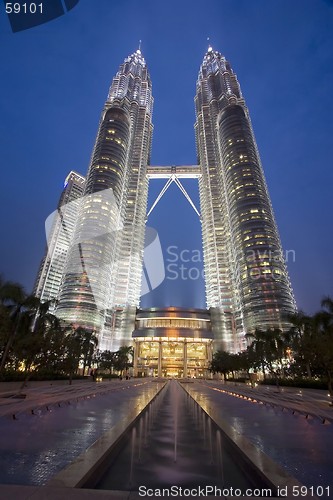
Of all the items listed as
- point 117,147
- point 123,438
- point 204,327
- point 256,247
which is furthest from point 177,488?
point 117,147

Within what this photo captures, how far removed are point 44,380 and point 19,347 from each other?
15.0 metres

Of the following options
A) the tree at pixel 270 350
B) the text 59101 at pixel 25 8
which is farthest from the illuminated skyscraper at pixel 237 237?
the text 59101 at pixel 25 8

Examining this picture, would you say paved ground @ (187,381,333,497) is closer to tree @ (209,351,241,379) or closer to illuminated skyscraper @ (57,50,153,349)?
tree @ (209,351,241,379)

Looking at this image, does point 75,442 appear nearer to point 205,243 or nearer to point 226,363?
point 226,363

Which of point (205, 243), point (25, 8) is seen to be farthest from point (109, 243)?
point (25, 8)

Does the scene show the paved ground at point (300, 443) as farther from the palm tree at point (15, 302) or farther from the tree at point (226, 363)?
the tree at point (226, 363)

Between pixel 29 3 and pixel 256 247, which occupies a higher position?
pixel 256 247

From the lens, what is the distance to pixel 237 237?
13038cm

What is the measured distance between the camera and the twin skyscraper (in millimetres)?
119500

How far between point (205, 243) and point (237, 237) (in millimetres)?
45537

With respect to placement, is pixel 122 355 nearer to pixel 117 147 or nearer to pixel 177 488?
pixel 177 488

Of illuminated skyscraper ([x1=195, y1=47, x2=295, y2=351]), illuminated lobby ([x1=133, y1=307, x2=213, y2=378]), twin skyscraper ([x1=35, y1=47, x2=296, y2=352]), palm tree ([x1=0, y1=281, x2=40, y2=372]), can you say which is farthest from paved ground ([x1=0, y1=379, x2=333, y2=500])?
illuminated lobby ([x1=133, y1=307, x2=213, y2=378])

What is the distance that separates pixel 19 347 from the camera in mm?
25078

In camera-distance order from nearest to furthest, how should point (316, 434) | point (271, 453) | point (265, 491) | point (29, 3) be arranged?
point (265, 491), point (271, 453), point (316, 434), point (29, 3)
